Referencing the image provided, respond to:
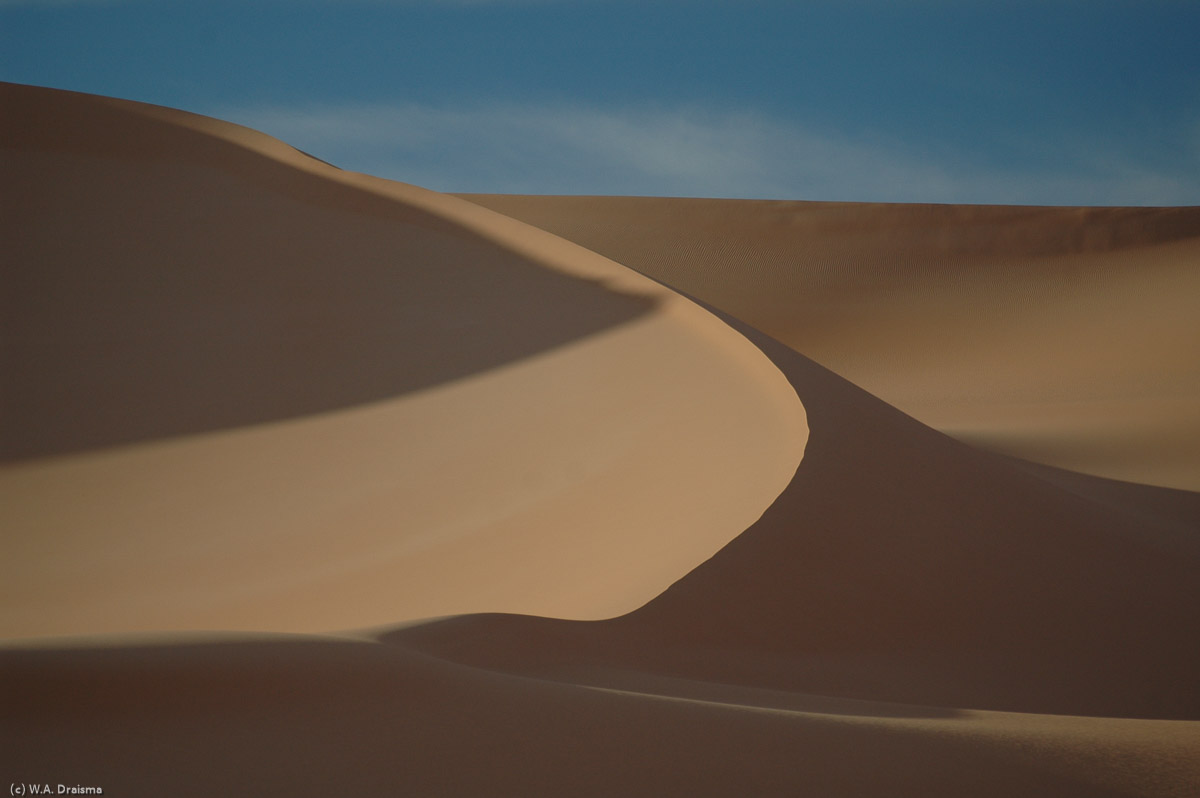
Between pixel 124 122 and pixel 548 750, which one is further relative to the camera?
pixel 124 122

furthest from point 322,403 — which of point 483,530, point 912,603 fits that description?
point 912,603

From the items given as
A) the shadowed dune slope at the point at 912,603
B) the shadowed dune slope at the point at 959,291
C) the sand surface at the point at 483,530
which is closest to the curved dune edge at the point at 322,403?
the sand surface at the point at 483,530

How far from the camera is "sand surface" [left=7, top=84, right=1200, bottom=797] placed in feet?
8.49

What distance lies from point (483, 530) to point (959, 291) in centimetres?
2458

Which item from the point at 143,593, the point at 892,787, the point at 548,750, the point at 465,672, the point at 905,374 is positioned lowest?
the point at 892,787

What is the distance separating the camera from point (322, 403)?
8.78 metres

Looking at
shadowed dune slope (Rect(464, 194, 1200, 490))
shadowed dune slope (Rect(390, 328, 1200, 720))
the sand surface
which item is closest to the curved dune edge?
the sand surface

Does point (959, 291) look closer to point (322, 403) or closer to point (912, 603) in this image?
point (322, 403)

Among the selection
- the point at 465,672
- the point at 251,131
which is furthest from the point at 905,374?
the point at 465,672

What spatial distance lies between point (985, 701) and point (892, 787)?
2.48 m

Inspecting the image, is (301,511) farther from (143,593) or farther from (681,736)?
(681,736)

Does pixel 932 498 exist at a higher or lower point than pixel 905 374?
lower

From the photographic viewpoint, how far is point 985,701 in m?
4.74

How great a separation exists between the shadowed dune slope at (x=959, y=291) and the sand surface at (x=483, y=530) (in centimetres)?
557
